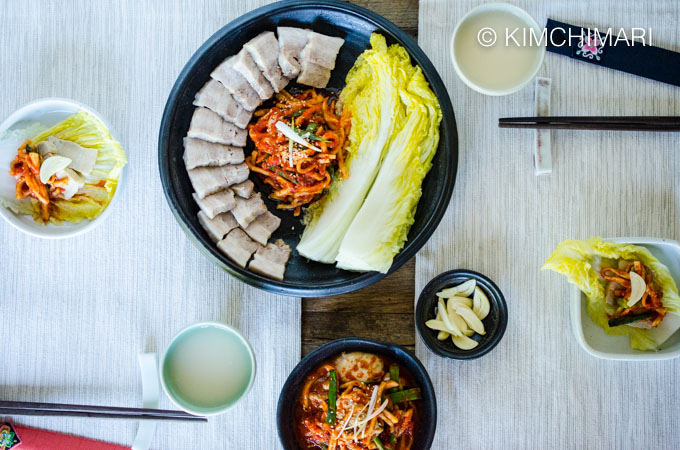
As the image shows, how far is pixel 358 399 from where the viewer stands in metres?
1.89

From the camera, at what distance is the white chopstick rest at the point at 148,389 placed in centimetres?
207

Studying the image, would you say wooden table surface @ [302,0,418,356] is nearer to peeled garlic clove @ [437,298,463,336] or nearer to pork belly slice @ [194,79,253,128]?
peeled garlic clove @ [437,298,463,336]

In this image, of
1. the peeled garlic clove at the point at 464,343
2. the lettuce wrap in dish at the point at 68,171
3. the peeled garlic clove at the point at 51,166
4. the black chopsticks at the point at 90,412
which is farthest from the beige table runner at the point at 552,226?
the peeled garlic clove at the point at 51,166

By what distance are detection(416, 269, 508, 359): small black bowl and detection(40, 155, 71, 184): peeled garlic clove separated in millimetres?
1246

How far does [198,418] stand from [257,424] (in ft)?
0.70

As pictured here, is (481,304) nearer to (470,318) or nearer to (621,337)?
(470,318)

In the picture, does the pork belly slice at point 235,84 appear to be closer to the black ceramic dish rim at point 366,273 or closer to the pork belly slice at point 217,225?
the black ceramic dish rim at point 366,273

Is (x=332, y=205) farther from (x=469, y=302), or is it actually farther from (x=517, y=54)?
(x=517, y=54)

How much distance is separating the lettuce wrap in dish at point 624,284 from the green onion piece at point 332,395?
2.59 ft

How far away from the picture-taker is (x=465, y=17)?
6.48 ft

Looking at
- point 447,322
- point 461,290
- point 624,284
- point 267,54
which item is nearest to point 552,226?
point 624,284

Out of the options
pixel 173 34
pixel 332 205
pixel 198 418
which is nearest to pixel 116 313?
pixel 198 418

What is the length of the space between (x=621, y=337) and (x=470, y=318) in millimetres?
549

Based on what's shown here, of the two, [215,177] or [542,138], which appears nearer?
[215,177]
